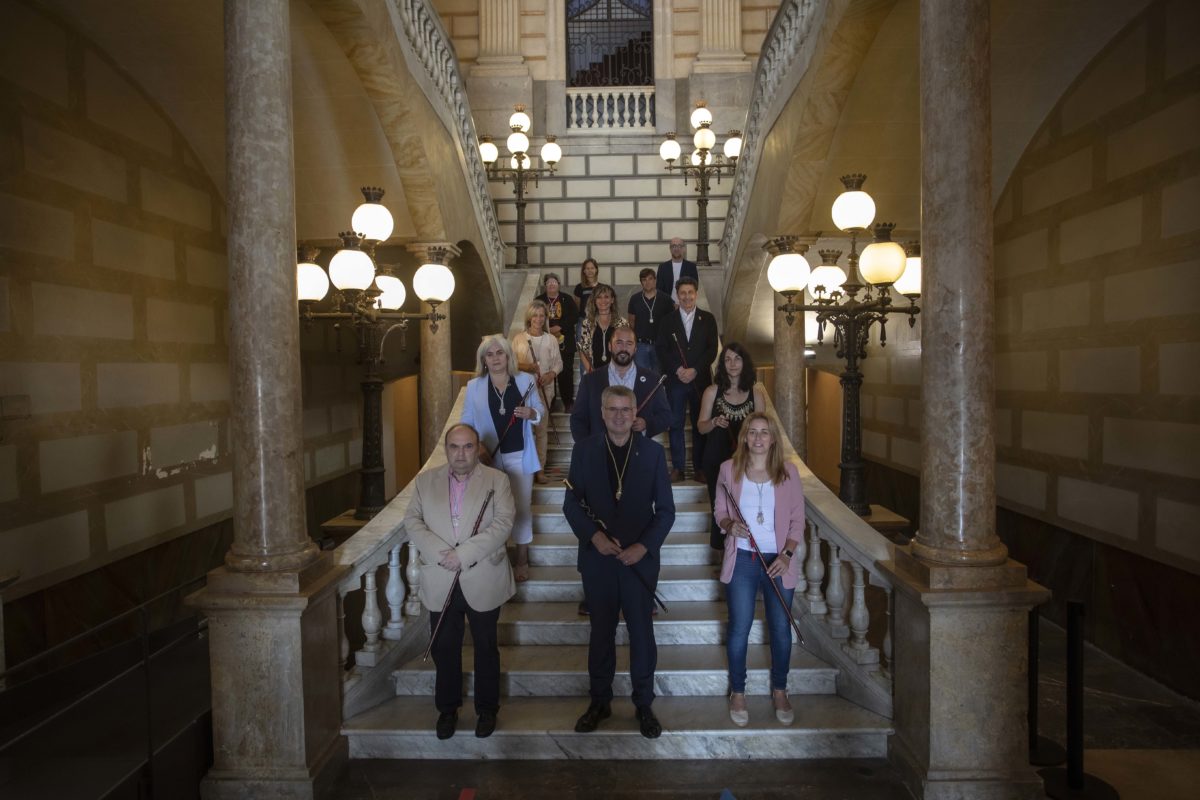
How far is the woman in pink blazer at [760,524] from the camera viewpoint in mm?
4246

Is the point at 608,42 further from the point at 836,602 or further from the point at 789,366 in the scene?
the point at 836,602

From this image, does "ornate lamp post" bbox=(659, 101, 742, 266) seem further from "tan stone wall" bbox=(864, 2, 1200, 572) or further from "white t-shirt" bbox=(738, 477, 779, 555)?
"white t-shirt" bbox=(738, 477, 779, 555)

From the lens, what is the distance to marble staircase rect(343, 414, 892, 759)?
4371 mm

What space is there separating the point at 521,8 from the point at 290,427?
13.2 metres

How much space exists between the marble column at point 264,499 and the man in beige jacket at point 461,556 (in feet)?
2.10

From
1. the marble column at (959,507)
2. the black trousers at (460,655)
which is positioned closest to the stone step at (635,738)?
the black trousers at (460,655)

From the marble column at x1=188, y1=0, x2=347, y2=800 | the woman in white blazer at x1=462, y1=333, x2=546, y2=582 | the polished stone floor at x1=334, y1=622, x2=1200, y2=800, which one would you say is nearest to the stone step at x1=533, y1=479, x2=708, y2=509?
the woman in white blazer at x1=462, y1=333, x2=546, y2=582

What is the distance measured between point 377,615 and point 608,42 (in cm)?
1374

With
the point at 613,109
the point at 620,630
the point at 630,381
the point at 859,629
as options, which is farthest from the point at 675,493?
the point at 613,109

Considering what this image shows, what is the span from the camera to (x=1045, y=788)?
414cm

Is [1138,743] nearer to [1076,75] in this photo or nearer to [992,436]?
Result: [992,436]

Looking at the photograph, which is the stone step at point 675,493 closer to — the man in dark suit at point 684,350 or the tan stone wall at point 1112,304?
the man in dark suit at point 684,350

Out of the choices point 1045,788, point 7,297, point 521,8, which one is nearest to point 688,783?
point 1045,788

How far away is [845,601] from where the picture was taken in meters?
5.08
